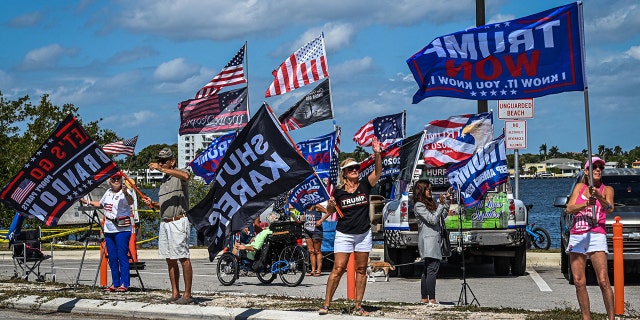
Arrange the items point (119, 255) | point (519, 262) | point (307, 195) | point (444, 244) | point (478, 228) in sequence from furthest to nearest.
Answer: point (307, 195) < point (519, 262) < point (478, 228) < point (119, 255) < point (444, 244)

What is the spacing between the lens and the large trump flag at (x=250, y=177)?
466 inches

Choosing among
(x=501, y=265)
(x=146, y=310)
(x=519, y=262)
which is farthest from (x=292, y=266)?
(x=146, y=310)

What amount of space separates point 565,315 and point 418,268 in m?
9.28

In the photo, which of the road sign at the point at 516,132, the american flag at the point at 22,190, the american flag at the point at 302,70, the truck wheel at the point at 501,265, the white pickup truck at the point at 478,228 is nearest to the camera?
the american flag at the point at 22,190

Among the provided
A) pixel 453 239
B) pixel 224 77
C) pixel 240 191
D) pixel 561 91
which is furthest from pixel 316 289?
pixel 224 77

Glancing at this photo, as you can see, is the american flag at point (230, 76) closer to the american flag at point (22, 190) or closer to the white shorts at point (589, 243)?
the american flag at point (22, 190)

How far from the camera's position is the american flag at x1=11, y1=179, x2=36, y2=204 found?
14805mm

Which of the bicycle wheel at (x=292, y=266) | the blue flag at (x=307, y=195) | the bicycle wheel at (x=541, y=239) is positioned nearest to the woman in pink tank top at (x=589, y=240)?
the bicycle wheel at (x=292, y=266)

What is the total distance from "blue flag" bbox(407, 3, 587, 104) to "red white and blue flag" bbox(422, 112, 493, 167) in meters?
6.62

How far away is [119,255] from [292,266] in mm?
3727

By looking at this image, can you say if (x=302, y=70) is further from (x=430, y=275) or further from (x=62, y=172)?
(x=430, y=275)

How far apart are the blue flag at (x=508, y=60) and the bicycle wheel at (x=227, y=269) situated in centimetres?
640

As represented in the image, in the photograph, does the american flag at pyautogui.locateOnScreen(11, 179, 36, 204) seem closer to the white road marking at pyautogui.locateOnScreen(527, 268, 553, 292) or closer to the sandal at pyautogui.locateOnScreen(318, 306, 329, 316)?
the sandal at pyautogui.locateOnScreen(318, 306, 329, 316)

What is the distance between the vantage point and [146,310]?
1272cm
